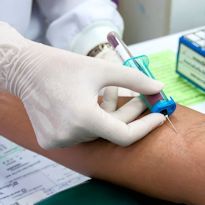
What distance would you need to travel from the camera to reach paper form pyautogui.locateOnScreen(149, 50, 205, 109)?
1054mm

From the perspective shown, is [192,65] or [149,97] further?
[192,65]

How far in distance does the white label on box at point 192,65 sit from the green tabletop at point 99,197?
1.43ft

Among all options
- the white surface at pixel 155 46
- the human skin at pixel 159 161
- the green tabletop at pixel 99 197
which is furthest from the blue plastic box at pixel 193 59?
the green tabletop at pixel 99 197

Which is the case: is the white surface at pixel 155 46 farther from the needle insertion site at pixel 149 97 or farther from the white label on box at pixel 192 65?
the needle insertion site at pixel 149 97

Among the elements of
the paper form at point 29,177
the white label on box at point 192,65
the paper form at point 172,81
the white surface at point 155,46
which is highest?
the white label on box at point 192,65

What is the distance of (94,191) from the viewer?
0.73 metres

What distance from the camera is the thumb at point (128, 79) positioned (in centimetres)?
68

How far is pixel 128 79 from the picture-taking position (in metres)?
0.68

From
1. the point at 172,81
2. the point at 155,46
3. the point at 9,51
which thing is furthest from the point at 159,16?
the point at 9,51

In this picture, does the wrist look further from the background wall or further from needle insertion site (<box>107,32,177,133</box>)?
the background wall

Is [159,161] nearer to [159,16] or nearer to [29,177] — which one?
[29,177]

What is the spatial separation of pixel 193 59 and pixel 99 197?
51cm

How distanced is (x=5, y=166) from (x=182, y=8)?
0.87m

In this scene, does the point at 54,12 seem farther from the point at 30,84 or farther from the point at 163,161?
the point at 163,161
